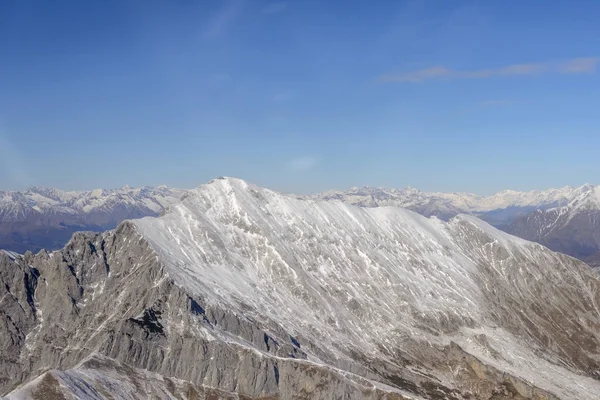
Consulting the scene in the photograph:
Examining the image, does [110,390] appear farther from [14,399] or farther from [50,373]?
[14,399]

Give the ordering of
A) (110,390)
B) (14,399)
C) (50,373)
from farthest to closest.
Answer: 1. (110,390)
2. (50,373)
3. (14,399)

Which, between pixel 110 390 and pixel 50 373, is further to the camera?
pixel 110 390

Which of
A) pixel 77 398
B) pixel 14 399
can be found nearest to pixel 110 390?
pixel 77 398

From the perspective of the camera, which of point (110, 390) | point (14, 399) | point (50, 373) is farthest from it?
point (110, 390)

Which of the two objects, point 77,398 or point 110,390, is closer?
point 77,398

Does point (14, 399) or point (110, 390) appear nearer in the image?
point (14, 399)

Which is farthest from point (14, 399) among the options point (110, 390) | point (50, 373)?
point (110, 390)

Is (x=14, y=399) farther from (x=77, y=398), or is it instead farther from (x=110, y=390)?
(x=110, y=390)
